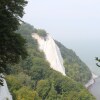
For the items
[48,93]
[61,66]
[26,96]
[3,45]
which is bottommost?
[3,45]

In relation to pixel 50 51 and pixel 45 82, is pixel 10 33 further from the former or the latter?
pixel 50 51

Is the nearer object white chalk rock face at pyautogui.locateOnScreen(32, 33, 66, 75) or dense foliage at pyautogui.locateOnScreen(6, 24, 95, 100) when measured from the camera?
dense foliage at pyautogui.locateOnScreen(6, 24, 95, 100)

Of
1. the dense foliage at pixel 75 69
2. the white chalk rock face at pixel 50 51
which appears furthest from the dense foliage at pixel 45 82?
the dense foliage at pixel 75 69

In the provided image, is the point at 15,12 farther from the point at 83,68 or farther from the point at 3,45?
the point at 83,68

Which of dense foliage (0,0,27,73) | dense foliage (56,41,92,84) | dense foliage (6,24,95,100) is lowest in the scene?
dense foliage (0,0,27,73)

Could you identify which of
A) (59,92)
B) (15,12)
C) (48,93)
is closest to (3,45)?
(15,12)

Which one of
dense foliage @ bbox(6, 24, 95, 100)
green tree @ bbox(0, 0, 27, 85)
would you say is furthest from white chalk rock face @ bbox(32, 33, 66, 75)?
green tree @ bbox(0, 0, 27, 85)

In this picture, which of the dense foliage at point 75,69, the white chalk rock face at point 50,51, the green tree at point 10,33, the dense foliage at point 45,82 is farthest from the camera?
the white chalk rock face at point 50,51

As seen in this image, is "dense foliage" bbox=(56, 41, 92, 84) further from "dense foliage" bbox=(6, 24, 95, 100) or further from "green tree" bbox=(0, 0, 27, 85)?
"green tree" bbox=(0, 0, 27, 85)

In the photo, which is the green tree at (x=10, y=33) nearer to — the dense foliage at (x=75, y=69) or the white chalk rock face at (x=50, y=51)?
the dense foliage at (x=75, y=69)
